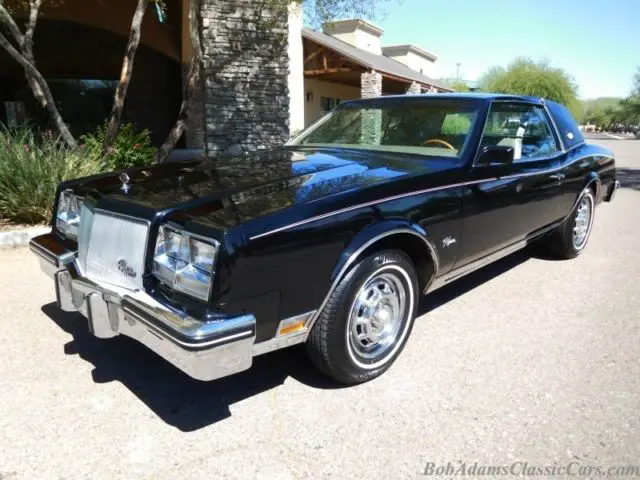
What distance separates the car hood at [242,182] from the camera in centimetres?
243

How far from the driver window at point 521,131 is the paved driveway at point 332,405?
1289 millimetres

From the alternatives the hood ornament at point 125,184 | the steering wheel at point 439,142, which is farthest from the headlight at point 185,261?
the steering wheel at point 439,142

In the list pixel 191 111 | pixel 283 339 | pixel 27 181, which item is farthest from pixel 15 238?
pixel 191 111

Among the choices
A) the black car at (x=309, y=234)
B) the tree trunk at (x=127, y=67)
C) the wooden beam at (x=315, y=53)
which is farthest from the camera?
the wooden beam at (x=315, y=53)

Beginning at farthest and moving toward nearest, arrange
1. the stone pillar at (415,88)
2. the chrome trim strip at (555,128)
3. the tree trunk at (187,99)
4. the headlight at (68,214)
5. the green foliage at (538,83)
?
the green foliage at (538,83), the stone pillar at (415,88), the tree trunk at (187,99), the chrome trim strip at (555,128), the headlight at (68,214)

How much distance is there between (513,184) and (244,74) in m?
7.60

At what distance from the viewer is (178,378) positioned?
2.93 meters

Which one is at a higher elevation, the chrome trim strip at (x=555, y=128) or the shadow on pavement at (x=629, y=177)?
the chrome trim strip at (x=555, y=128)

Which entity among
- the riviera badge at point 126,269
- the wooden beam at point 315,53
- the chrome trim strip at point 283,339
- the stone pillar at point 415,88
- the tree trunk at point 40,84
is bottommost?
the chrome trim strip at point 283,339

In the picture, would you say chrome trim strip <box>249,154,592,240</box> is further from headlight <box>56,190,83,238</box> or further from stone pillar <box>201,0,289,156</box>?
stone pillar <box>201,0,289,156</box>

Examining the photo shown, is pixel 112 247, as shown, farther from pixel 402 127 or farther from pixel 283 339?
pixel 402 127

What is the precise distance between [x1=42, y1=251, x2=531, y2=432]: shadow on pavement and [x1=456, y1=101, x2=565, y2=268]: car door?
1319 millimetres

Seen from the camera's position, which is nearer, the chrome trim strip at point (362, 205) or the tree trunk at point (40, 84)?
the chrome trim strip at point (362, 205)

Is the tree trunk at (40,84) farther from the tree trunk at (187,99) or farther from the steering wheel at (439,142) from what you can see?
the steering wheel at (439,142)
